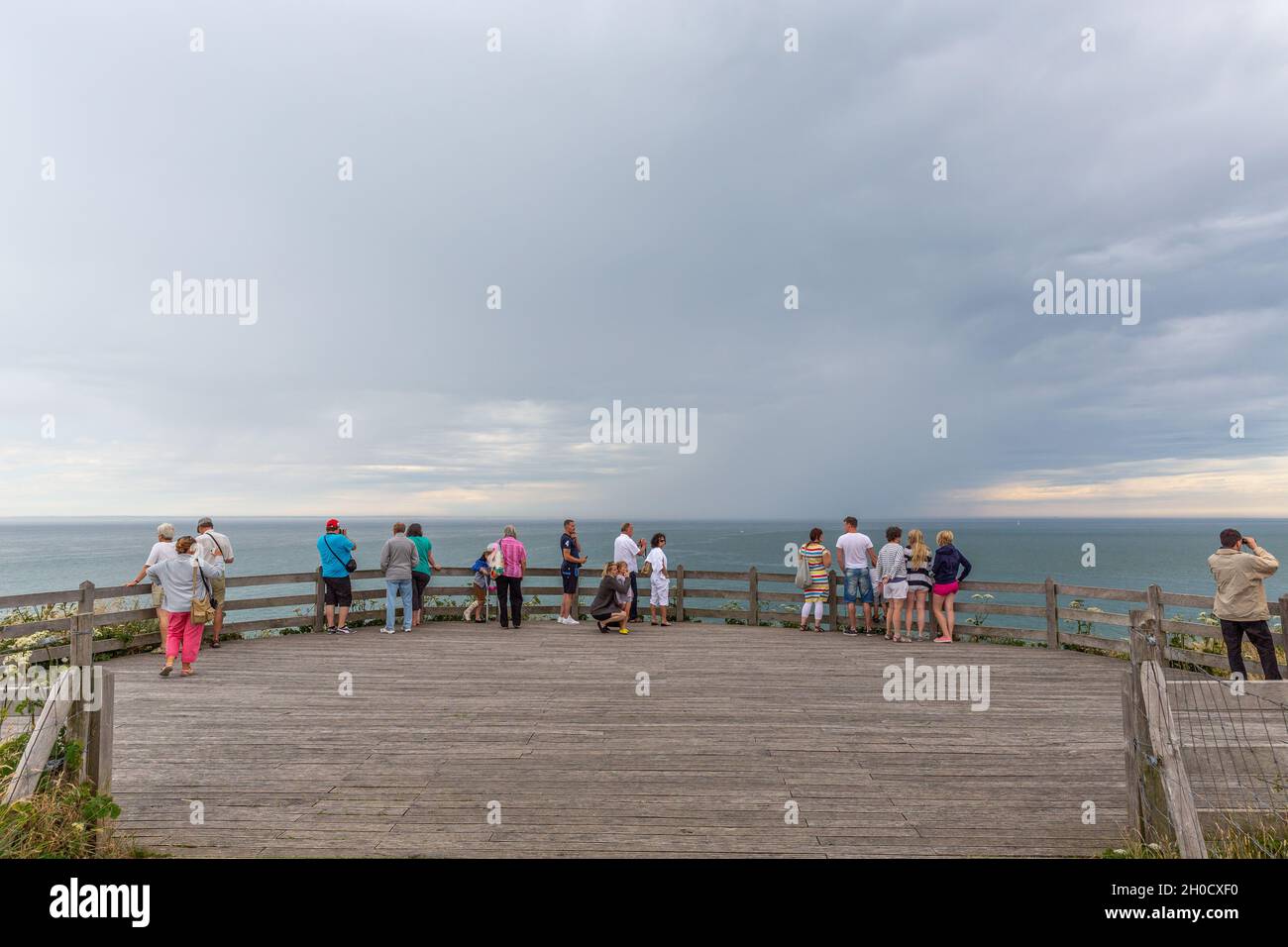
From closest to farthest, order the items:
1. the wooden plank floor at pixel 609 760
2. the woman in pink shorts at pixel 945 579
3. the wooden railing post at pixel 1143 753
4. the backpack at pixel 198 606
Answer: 1. the wooden railing post at pixel 1143 753
2. the wooden plank floor at pixel 609 760
3. the backpack at pixel 198 606
4. the woman in pink shorts at pixel 945 579

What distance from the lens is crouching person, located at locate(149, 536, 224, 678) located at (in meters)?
9.09

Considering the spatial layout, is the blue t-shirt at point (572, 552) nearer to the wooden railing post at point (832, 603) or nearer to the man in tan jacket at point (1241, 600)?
the wooden railing post at point (832, 603)

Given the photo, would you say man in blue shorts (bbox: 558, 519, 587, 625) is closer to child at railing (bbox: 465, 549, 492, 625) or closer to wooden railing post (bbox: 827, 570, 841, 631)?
child at railing (bbox: 465, 549, 492, 625)

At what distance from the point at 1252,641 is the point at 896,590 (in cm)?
481

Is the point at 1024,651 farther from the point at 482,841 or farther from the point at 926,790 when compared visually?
the point at 482,841

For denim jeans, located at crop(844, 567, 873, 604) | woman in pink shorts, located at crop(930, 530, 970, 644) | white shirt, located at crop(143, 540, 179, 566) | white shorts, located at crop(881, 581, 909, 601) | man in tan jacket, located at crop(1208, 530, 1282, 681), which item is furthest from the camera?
denim jeans, located at crop(844, 567, 873, 604)

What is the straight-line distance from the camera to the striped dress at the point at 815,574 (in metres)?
13.7

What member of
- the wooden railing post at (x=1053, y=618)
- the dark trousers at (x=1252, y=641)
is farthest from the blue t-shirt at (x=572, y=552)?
the dark trousers at (x=1252, y=641)

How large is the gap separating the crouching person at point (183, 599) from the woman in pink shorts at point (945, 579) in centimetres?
1137

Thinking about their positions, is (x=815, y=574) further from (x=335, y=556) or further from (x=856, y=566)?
(x=335, y=556)

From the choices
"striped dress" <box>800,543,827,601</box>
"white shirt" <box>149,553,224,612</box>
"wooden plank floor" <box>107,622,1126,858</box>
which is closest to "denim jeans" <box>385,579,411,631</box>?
"wooden plank floor" <box>107,622,1126,858</box>

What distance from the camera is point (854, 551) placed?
1282 cm

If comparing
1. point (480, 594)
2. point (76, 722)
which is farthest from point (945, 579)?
point (76, 722)

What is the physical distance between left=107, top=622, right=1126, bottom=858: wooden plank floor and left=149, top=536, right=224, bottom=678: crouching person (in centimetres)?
36
